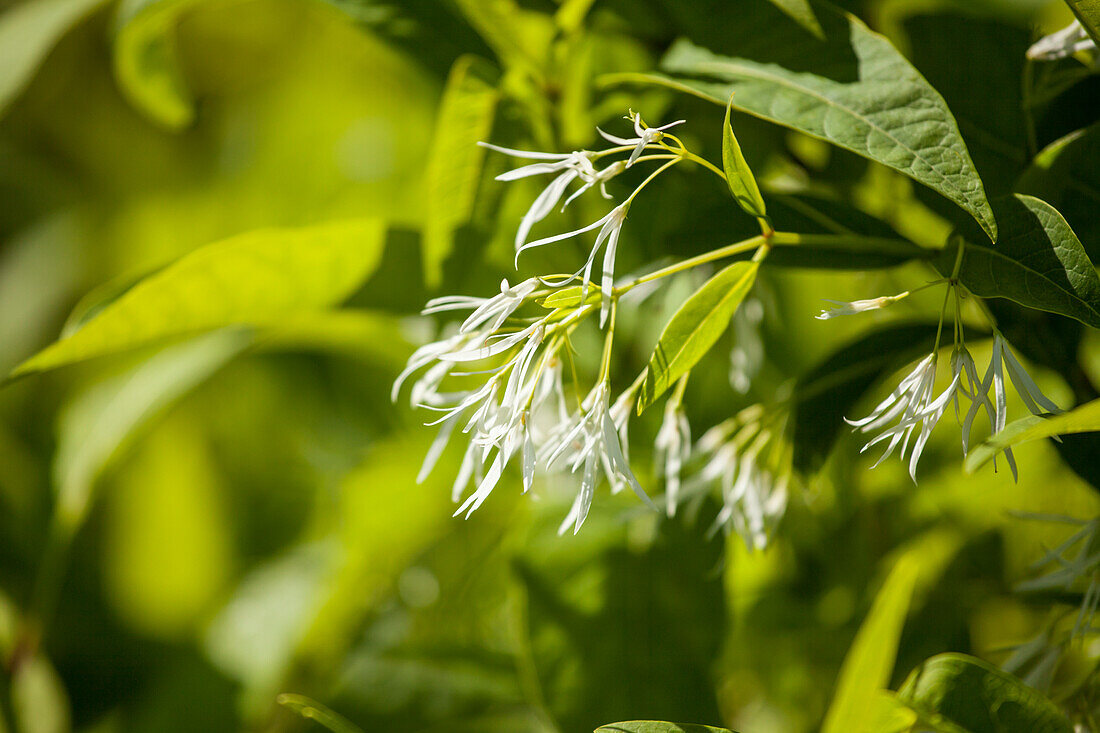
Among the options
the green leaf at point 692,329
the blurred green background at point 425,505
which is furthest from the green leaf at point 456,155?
the green leaf at point 692,329

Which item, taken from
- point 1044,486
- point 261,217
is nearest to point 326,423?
point 261,217

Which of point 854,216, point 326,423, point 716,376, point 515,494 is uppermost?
point 854,216

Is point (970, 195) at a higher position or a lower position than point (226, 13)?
higher

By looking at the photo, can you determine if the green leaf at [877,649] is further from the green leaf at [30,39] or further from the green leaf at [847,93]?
the green leaf at [30,39]

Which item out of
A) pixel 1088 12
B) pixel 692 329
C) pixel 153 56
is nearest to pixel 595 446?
pixel 692 329

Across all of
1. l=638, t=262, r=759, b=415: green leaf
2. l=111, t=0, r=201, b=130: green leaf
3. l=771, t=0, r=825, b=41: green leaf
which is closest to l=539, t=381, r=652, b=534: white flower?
l=638, t=262, r=759, b=415: green leaf

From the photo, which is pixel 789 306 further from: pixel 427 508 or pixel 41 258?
pixel 41 258

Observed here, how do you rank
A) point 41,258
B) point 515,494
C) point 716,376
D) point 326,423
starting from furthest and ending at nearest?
point 41,258, point 326,423, point 515,494, point 716,376
